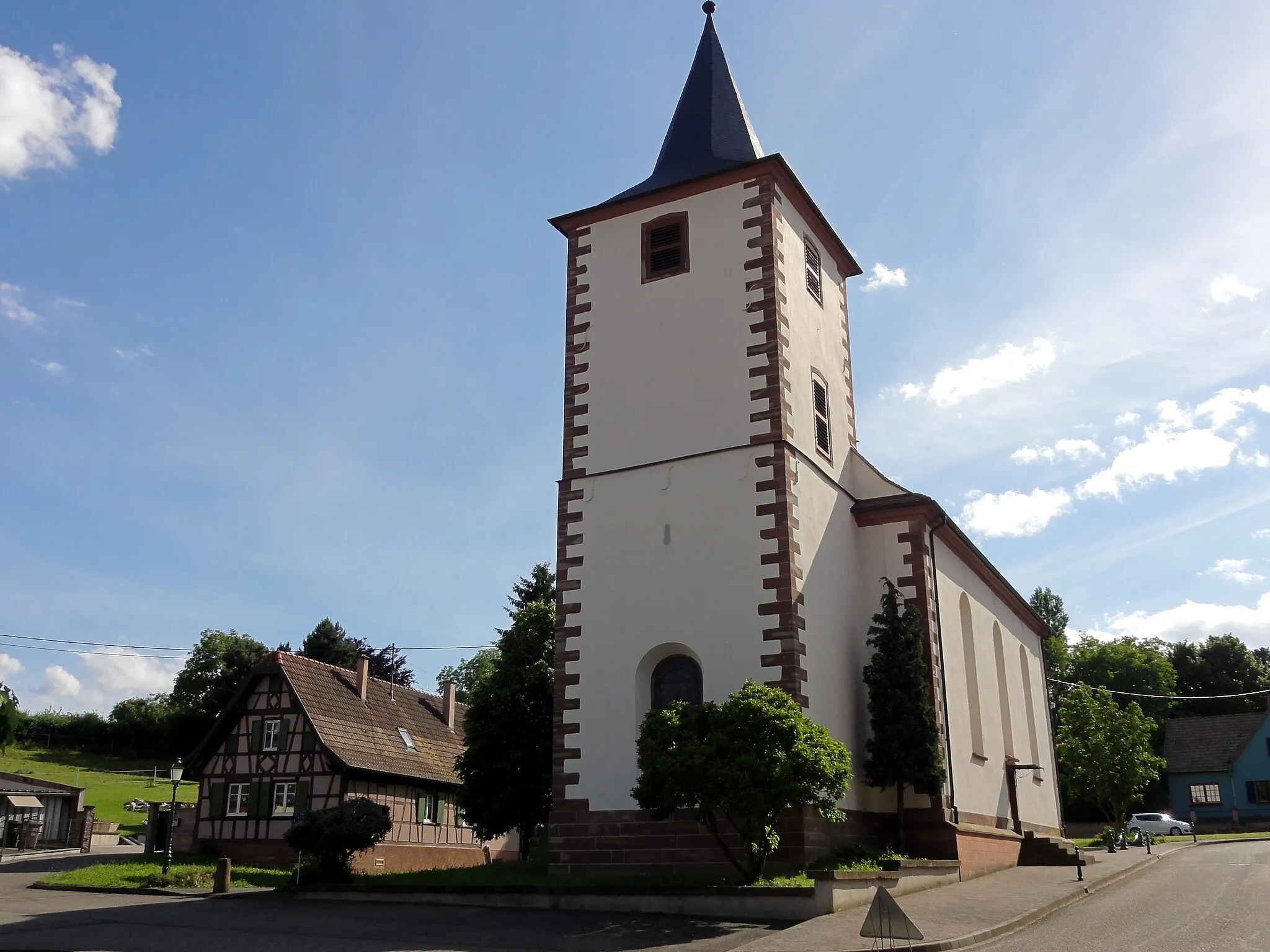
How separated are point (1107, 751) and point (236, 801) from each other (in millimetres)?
31401

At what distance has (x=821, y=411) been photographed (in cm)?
2303

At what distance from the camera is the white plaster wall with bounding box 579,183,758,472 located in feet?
69.3

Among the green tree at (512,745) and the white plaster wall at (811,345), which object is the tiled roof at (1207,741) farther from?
the white plaster wall at (811,345)

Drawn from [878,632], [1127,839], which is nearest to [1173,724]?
[1127,839]

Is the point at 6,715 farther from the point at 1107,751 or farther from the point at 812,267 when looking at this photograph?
the point at 1107,751

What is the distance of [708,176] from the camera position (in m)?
22.6

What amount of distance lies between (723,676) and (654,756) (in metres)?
3.33

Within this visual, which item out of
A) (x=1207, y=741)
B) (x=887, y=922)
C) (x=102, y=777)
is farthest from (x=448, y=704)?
(x=1207, y=741)

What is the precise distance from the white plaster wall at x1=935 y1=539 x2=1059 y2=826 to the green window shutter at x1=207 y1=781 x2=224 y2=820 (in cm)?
2264

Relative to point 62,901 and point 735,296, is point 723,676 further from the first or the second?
point 62,901

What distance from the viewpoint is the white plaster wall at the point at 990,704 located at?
76.6 feet

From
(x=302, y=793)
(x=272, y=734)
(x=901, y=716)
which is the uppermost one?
(x=272, y=734)

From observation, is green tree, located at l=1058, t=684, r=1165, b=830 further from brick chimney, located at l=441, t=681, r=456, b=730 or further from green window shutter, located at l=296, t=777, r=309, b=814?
green window shutter, located at l=296, t=777, r=309, b=814

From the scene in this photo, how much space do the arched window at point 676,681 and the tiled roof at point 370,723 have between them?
51.0 feet
